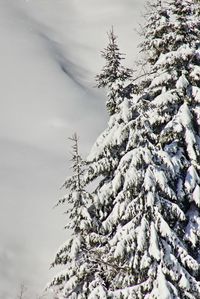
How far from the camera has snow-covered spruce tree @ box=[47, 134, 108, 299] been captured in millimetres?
21266

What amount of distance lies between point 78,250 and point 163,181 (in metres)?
5.88

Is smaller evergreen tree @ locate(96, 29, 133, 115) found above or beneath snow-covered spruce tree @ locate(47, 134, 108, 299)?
above

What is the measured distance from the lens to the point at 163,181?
1727 cm

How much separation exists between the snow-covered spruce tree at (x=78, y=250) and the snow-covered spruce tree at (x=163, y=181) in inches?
29.2

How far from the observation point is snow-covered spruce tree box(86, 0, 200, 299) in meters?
17.1

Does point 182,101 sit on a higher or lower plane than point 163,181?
higher

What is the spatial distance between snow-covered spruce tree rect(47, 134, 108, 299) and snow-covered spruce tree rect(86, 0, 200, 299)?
74 cm

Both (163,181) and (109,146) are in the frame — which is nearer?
(163,181)

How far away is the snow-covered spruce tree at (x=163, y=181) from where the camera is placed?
17125 mm

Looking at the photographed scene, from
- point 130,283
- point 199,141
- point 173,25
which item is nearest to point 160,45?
point 173,25

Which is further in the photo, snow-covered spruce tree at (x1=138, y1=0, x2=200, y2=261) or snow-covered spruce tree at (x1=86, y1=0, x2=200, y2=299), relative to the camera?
snow-covered spruce tree at (x1=138, y1=0, x2=200, y2=261)

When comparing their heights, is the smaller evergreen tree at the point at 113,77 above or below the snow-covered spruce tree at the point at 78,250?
above

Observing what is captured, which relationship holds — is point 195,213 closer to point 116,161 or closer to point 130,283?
point 130,283

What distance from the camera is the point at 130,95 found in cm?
2447
